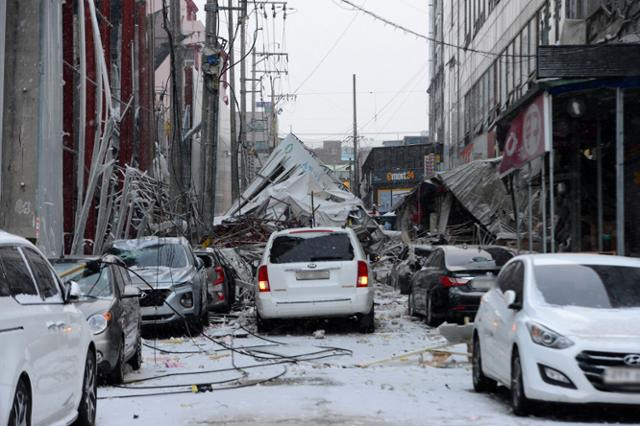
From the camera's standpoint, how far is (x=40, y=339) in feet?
22.7

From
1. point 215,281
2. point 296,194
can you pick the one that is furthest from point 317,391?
point 296,194

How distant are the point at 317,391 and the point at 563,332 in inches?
121

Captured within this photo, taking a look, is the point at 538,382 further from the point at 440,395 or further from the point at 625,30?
the point at 625,30

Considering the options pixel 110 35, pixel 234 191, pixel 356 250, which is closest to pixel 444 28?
pixel 234 191

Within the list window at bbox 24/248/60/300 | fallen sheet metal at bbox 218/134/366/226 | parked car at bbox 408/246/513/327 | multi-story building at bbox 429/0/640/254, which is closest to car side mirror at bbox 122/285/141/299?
window at bbox 24/248/60/300

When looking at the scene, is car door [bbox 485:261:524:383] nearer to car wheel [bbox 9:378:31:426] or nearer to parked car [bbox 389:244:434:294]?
car wheel [bbox 9:378:31:426]

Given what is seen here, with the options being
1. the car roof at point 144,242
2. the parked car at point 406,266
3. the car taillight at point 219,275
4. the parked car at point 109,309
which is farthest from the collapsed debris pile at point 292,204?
the parked car at point 109,309

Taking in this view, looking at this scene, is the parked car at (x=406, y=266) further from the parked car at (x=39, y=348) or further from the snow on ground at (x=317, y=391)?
the parked car at (x=39, y=348)

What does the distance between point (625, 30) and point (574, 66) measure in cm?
538

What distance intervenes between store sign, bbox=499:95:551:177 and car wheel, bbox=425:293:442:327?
2.85 m

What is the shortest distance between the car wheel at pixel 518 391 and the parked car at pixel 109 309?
→ 4.23 meters

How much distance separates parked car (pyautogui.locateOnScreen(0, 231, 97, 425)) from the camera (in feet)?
20.2

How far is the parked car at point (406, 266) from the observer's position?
26.0m

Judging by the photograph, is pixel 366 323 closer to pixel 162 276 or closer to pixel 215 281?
pixel 162 276
